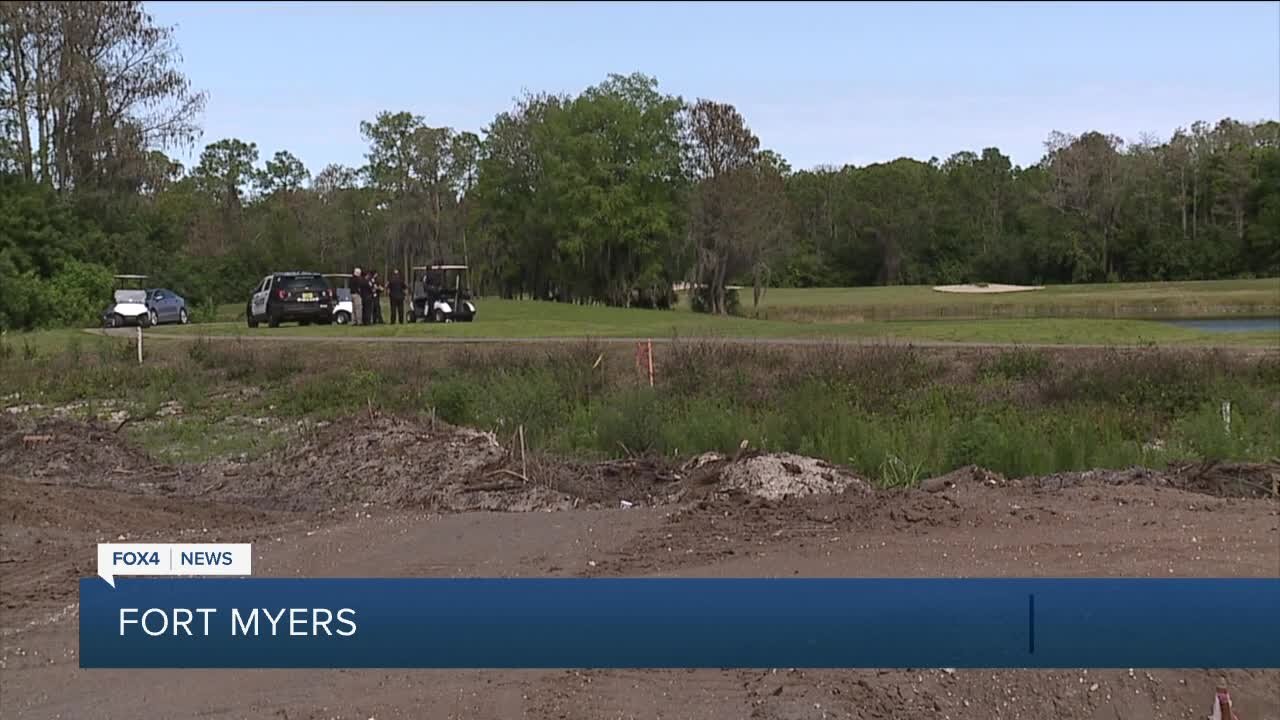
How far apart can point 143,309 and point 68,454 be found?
31.0 m

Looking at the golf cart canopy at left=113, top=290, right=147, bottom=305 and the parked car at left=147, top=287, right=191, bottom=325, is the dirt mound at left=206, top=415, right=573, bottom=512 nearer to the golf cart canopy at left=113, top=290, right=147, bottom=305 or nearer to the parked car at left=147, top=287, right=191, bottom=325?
the golf cart canopy at left=113, top=290, right=147, bottom=305

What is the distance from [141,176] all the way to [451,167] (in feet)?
133

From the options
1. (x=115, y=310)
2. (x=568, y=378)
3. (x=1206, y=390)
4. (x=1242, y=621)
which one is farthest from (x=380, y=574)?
(x=115, y=310)

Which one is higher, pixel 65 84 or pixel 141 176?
pixel 65 84

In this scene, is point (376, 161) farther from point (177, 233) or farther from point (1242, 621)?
point (1242, 621)

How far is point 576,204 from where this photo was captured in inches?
2881

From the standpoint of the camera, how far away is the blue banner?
3.75 m

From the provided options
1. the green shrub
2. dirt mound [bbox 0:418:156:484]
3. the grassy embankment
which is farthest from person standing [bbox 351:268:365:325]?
the green shrub

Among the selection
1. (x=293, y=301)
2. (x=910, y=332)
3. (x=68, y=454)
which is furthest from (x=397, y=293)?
(x=68, y=454)

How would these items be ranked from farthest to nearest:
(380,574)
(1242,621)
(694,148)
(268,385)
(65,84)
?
(694,148)
(65,84)
(268,385)
(380,574)
(1242,621)

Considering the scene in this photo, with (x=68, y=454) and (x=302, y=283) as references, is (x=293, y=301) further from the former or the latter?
(x=68, y=454)

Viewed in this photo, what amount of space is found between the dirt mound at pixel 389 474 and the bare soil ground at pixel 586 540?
0.04 meters

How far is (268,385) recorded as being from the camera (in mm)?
23672

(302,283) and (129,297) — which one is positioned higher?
(302,283)
